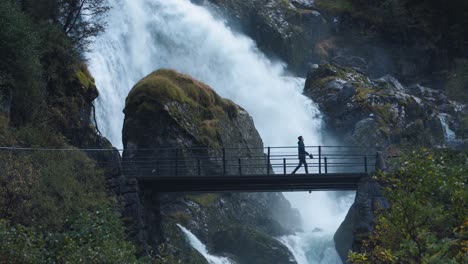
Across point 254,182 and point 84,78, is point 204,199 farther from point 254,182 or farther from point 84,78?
point 84,78

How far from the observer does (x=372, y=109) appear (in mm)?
50688

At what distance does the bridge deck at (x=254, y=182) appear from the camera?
28781 mm

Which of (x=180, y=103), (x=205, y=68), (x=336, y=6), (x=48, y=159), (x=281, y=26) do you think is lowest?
(x=48, y=159)

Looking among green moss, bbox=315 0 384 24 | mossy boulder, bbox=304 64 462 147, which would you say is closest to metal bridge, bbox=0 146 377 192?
mossy boulder, bbox=304 64 462 147

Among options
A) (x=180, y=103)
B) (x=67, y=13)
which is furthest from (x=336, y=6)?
(x=67, y=13)

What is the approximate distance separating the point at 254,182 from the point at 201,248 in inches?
215

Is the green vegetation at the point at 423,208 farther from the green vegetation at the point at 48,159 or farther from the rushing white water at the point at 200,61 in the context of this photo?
the rushing white water at the point at 200,61

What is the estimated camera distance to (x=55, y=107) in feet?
103

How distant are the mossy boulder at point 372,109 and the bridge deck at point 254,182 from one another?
54.0ft

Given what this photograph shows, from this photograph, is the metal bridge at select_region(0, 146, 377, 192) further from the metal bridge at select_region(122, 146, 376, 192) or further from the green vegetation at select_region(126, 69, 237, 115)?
the green vegetation at select_region(126, 69, 237, 115)

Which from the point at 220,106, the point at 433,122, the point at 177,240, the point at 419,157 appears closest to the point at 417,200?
the point at 419,157

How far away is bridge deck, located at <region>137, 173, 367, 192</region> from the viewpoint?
2878 cm

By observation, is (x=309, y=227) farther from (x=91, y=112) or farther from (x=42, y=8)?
(x=42, y=8)

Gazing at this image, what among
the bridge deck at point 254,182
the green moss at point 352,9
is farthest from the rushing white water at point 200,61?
the bridge deck at point 254,182
